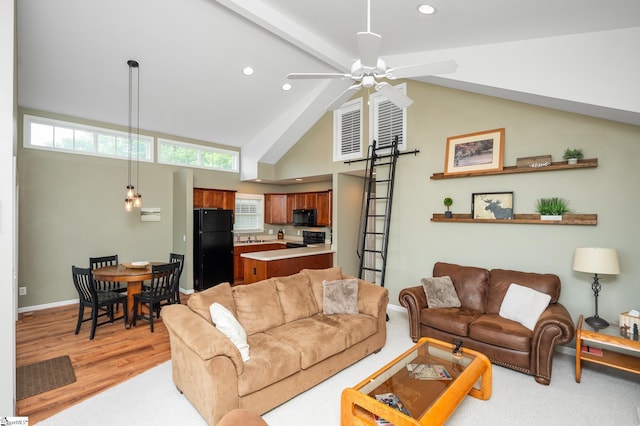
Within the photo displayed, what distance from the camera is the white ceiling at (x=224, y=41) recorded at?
310 cm

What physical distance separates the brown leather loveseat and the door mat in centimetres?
368

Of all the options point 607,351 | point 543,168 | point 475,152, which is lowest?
point 607,351

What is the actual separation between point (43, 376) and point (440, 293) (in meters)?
4.32

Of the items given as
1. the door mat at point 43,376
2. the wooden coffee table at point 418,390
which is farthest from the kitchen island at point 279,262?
the wooden coffee table at point 418,390

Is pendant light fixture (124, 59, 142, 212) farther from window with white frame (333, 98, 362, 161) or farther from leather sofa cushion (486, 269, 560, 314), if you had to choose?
leather sofa cushion (486, 269, 560, 314)

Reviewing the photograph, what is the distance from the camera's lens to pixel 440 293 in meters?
3.92

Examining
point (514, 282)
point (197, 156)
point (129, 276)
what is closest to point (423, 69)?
point (514, 282)

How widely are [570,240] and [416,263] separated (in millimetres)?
1976

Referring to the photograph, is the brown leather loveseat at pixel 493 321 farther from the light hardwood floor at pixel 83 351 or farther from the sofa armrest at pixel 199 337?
the light hardwood floor at pixel 83 351

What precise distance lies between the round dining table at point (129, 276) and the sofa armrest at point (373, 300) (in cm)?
288

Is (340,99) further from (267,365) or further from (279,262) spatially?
(279,262)

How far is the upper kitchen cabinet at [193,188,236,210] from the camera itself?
671cm

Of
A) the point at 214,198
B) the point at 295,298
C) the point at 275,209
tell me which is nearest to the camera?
the point at 295,298

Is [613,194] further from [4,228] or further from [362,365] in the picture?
[4,228]
